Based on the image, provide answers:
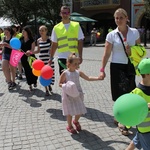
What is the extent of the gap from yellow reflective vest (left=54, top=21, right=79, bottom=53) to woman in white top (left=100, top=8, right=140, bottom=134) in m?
0.99

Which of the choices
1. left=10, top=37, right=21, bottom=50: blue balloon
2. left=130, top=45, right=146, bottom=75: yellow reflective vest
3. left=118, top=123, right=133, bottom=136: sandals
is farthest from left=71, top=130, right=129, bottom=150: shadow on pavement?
left=10, top=37, right=21, bottom=50: blue balloon

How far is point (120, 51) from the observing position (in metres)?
4.50

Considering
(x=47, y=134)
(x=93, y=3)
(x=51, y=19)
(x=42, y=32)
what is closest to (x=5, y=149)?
(x=47, y=134)

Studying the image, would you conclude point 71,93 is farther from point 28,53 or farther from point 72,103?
point 28,53

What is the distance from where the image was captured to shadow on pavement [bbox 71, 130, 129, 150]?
411 centimetres

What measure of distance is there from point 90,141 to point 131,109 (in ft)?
6.08

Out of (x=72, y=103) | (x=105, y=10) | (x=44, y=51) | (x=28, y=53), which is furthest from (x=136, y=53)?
(x=105, y=10)

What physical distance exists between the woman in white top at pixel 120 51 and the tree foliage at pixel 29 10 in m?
24.9

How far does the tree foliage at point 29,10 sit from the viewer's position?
28.9 meters

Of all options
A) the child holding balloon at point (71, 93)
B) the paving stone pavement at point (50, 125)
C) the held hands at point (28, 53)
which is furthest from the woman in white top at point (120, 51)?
the held hands at point (28, 53)

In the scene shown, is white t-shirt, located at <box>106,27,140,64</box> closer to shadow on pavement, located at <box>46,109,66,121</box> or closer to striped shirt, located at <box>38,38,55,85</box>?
shadow on pavement, located at <box>46,109,66,121</box>

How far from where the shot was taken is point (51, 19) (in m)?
29.0

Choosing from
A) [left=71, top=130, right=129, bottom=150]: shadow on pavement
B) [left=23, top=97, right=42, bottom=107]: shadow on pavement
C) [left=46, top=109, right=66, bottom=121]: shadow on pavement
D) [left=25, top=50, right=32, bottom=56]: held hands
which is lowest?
[left=23, top=97, right=42, bottom=107]: shadow on pavement

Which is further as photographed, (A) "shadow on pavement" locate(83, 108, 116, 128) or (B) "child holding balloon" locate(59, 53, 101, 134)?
→ (A) "shadow on pavement" locate(83, 108, 116, 128)
